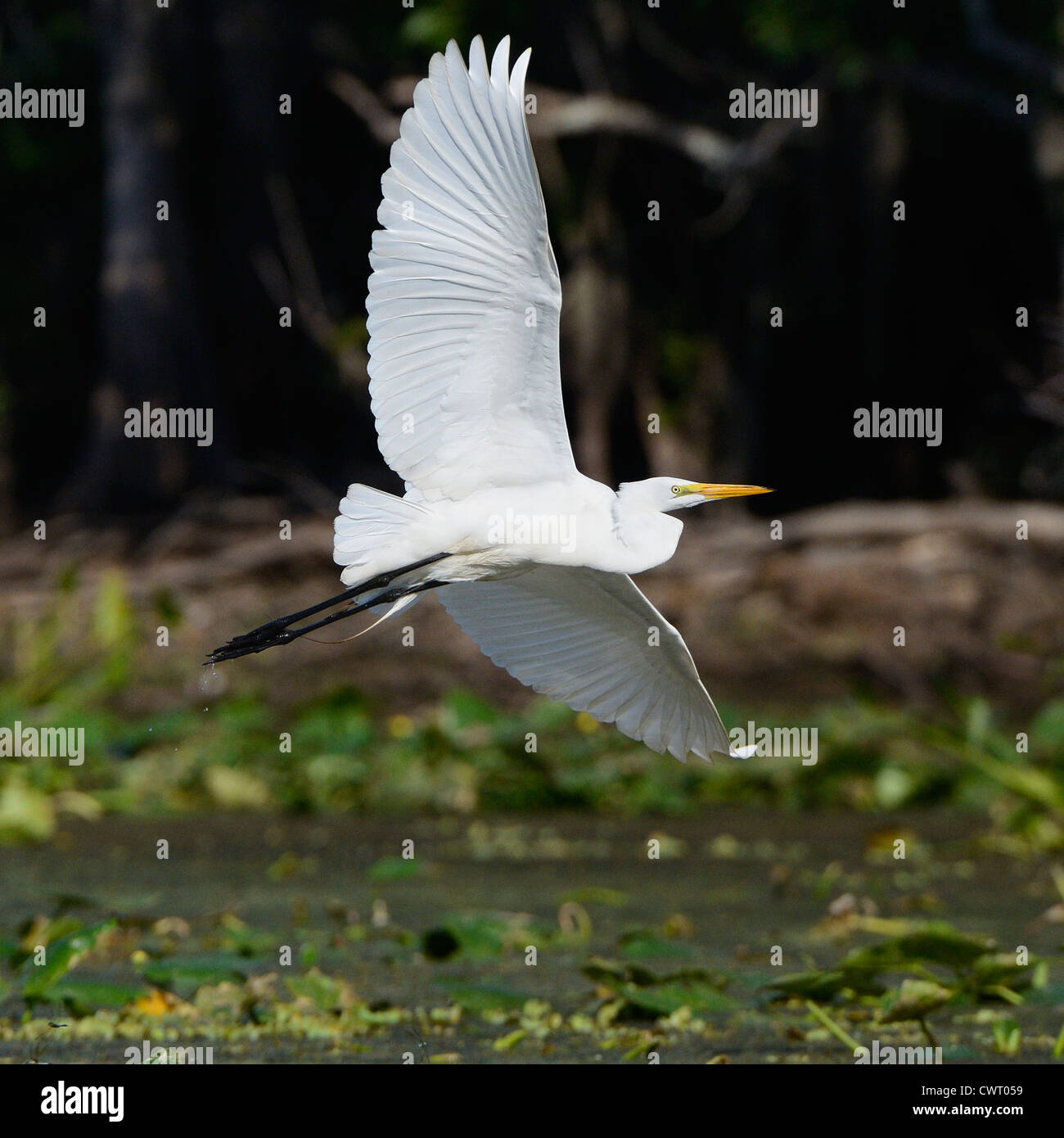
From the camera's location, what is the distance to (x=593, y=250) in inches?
426

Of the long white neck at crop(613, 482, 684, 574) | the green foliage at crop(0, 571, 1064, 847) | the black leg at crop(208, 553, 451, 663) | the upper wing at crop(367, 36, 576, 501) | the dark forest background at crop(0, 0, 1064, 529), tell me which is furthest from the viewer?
the dark forest background at crop(0, 0, 1064, 529)

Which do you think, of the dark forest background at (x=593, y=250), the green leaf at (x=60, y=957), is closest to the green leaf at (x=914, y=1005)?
the green leaf at (x=60, y=957)

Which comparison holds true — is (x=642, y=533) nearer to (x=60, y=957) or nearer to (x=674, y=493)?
(x=674, y=493)

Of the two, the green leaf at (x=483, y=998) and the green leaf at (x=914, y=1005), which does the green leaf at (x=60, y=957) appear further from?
the green leaf at (x=914, y=1005)

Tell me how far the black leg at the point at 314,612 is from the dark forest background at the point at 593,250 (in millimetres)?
6503

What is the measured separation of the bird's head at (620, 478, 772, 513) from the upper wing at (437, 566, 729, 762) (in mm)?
197

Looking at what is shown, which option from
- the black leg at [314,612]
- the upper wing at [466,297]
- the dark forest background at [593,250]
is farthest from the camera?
the dark forest background at [593,250]

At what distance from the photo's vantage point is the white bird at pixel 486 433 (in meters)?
3.19

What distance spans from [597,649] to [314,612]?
0.66 metres

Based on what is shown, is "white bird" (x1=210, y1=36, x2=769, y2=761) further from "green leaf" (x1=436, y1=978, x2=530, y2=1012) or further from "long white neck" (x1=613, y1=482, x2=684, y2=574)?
"green leaf" (x1=436, y1=978, x2=530, y2=1012)

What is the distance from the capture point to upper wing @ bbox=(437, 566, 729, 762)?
365 centimetres

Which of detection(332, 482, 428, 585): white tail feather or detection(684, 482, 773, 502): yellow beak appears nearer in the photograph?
detection(684, 482, 773, 502): yellow beak

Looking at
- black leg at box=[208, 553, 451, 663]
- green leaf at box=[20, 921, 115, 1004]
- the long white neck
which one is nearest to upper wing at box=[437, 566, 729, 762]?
the long white neck

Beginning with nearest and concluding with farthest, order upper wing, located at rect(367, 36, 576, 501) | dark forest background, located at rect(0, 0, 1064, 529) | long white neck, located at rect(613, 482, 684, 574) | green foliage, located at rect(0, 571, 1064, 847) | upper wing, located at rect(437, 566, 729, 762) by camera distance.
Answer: upper wing, located at rect(367, 36, 576, 501), long white neck, located at rect(613, 482, 684, 574), upper wing, located at rect(437, 566, 729, 762), green foliage, located at rect(0, 571, 1064, 847), dark forest background, located at rect(0, 0, 1064, 529)
